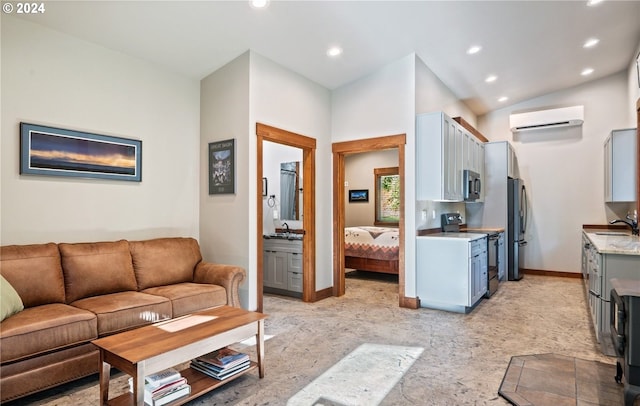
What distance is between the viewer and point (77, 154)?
3.45m

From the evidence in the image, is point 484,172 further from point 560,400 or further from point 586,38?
point 560,400

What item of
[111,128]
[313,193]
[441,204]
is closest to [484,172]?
[441,204]

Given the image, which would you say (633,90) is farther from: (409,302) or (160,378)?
(160,378)

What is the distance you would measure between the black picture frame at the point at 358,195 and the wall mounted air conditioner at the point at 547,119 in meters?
3.37

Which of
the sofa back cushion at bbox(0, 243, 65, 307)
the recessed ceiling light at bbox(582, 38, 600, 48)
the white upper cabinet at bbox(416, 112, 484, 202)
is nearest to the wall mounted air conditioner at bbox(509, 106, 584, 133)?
the recessed ceiling light at bbox(582, 38, 600, 48)

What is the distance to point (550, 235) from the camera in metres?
6.79

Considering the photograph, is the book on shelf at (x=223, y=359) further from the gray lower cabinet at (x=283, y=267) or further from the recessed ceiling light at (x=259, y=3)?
the recessed ceiling light at (x=259, y=3)

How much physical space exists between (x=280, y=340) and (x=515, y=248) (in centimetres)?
473

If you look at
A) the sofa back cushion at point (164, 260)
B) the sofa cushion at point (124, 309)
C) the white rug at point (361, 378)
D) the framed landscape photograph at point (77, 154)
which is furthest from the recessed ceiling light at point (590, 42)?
the sofa cushion at point (124, 309)

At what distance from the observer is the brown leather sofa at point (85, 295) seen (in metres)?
2.30

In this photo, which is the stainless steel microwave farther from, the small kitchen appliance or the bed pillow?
the bed pillow

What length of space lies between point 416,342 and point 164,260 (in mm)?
2653

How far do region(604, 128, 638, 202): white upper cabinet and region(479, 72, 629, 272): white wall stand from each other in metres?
1.34

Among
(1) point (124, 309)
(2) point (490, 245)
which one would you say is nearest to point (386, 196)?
(2) point (490, 245)
